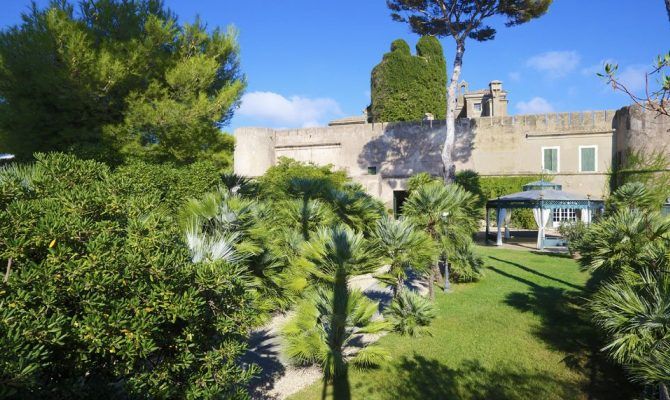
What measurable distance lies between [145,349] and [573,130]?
95.3 ft

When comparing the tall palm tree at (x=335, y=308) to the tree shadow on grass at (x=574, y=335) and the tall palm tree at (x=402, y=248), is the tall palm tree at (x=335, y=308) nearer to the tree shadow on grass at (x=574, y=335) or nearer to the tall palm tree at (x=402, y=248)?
the tall palm tree at (x=402, y=248)

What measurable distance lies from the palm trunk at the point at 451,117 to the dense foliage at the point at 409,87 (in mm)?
16695

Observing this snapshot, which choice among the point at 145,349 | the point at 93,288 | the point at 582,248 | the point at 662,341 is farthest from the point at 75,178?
the point at 582,248

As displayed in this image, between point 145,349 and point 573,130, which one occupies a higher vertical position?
point 573,130

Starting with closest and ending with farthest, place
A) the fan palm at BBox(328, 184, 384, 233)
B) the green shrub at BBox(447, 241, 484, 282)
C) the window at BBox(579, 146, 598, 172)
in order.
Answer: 1. the fan palm at BBox(328, 184, 384, 233)
2. the green shrub at BBox(447, 241, 484, 282)
3. the window at BBox(579, 146, 598, 172)

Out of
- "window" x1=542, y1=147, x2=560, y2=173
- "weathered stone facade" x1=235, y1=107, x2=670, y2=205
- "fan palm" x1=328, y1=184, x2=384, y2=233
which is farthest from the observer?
"window" x1=542, y1=147, x2=560, y2=173

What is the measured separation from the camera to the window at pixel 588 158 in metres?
25.7

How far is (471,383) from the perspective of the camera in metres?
5.77

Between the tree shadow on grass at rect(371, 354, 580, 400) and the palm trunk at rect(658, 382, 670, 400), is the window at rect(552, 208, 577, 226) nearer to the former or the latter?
the tree shadow on grass at rect(371, 354, 580, 400)

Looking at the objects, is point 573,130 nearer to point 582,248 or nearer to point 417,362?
point 582,248

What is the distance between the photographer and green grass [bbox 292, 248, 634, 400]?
5578 mm

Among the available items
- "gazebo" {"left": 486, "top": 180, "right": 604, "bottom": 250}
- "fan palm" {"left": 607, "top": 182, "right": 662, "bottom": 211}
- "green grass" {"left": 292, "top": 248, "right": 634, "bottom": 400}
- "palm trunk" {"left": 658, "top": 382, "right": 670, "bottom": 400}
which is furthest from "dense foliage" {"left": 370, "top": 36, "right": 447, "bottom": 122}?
"palm trunk" {"left": 658, "top": 382, "right": 670, "bottom": 400}

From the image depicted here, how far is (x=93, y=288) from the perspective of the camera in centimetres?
246

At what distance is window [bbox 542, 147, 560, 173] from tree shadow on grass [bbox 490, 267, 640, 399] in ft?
58.5
